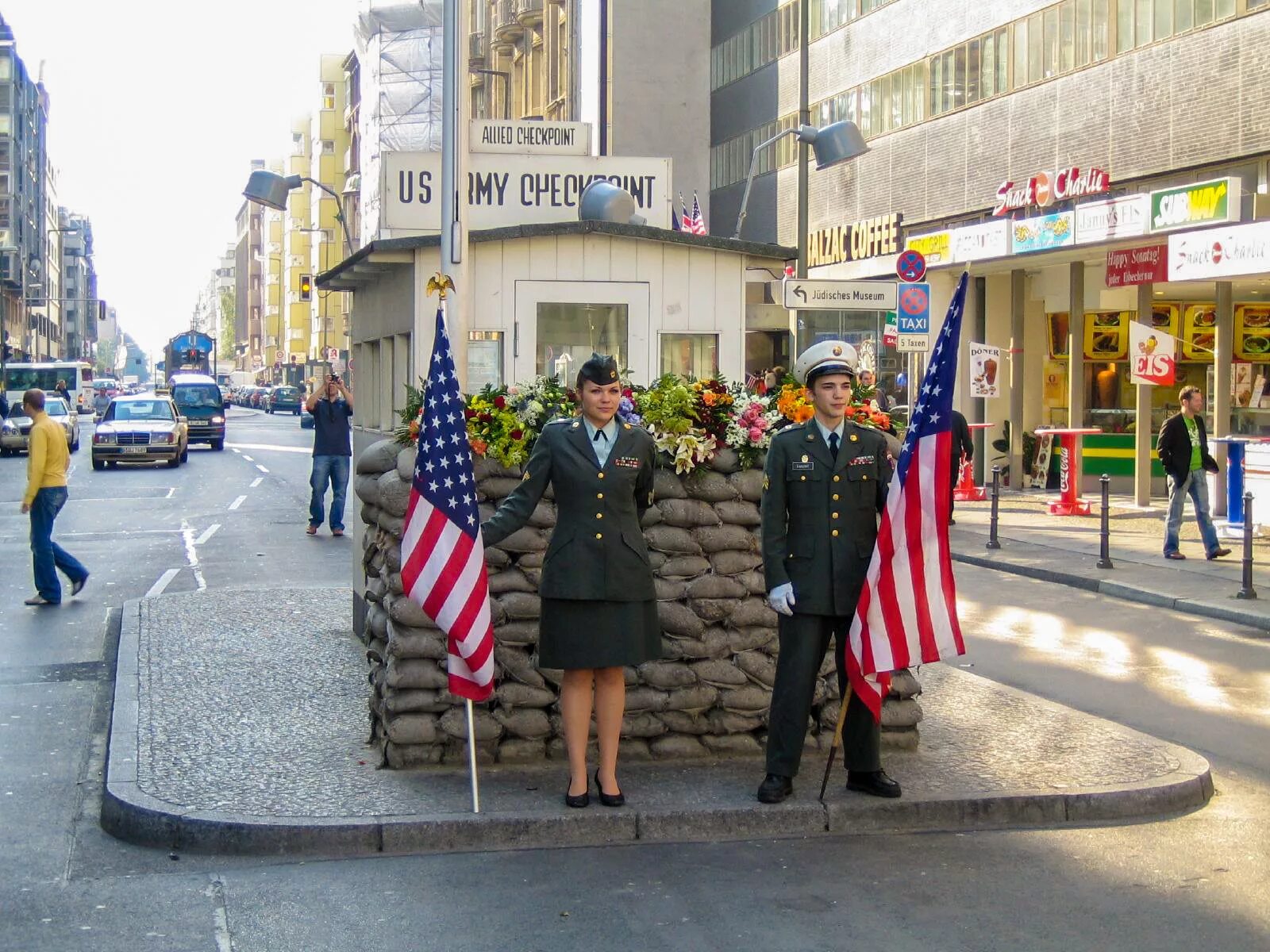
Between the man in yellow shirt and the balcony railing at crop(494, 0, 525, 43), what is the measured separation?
56173 millimetres

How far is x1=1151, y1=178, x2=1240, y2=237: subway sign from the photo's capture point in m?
22.4

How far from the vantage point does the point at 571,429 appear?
683cm

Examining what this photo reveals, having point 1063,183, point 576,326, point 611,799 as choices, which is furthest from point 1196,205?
point 611,799

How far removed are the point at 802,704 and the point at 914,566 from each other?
78cm

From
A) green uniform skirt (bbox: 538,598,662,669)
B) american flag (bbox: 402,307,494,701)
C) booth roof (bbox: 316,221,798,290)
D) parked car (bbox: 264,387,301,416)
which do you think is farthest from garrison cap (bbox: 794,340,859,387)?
parked car (bbox: 264,387,301,416)

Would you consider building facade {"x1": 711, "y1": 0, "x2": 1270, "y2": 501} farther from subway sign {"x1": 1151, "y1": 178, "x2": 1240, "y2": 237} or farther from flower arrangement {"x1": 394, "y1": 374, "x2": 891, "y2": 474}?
flower arrangement {"x1": 394, "y1": 374, "x2": 891, "y2": 474}

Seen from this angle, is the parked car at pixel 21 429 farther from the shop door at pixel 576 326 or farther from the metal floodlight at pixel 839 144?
the shop door at pixel 576 326

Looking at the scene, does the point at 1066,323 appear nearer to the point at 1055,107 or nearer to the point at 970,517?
the point at 1055,107

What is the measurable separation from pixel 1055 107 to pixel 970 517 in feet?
28.1

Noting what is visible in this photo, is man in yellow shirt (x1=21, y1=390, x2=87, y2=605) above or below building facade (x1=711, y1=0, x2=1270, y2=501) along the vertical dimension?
below

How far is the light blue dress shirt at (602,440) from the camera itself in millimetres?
6801

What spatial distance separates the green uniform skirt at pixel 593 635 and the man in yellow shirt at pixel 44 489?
8.02m

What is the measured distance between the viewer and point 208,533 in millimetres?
20891

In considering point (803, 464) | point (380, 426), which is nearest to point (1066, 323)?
point (380, 426)
